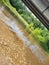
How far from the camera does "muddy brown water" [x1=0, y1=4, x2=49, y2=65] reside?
12.6 meters

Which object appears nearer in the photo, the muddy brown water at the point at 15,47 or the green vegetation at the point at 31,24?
the muddy brown water at the point at 15,47

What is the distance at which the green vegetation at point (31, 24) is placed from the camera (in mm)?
15879

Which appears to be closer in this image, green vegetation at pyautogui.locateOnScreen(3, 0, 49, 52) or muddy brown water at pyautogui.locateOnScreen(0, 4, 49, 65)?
muddy brown water at pyautogui.locateOnScreen(0, 4, 49, 65)

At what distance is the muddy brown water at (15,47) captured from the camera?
41.2 feet

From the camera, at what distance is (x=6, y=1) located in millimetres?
16938

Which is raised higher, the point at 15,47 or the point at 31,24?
the point at 31,24

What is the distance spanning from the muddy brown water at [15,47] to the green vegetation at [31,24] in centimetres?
49

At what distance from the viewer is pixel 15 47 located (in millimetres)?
13625

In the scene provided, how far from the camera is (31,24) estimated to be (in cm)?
1688

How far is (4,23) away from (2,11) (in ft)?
5.68

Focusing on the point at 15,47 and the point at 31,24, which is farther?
the point at 31,24

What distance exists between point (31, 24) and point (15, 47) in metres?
3.71

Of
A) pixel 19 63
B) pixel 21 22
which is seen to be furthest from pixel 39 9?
pixel 21 22

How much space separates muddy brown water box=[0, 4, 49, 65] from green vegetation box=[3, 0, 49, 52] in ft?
1.61
